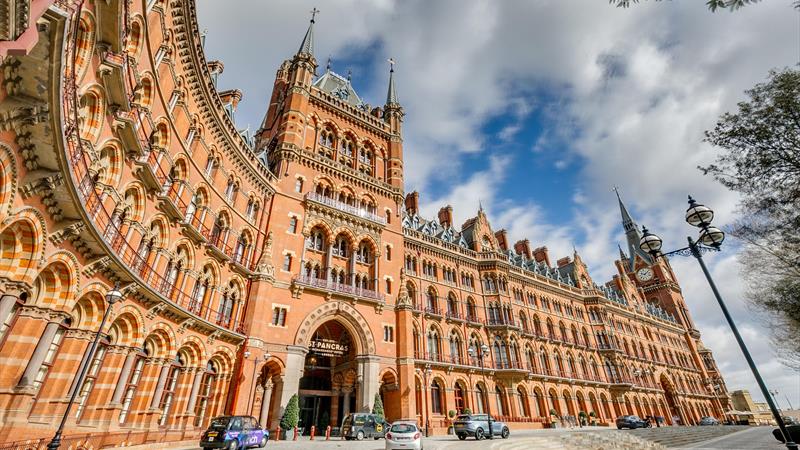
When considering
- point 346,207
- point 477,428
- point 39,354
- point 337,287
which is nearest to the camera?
point 39,354

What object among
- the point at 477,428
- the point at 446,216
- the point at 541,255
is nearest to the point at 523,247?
the point at 541,255

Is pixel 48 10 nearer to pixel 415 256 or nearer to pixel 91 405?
pixel 91 405

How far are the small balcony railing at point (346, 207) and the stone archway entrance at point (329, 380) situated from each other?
9.18 m

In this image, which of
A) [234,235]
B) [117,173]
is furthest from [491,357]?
[117,173]

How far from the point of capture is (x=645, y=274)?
7581 centimetres

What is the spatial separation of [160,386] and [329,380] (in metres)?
15.2

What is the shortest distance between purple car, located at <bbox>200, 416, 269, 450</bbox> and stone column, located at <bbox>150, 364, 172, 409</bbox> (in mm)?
3313

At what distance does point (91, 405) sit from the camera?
43.8 ft

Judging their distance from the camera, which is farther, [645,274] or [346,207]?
[645,274]

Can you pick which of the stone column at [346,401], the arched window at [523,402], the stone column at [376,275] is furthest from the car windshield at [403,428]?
the arched window at [523,402]

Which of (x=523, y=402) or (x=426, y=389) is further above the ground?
(x=426, y=389)

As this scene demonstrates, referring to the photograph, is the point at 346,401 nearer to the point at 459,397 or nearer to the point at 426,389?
the point at 426,389

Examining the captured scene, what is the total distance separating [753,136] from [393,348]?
23.8 m

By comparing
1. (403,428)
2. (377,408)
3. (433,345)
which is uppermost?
(433,345)
